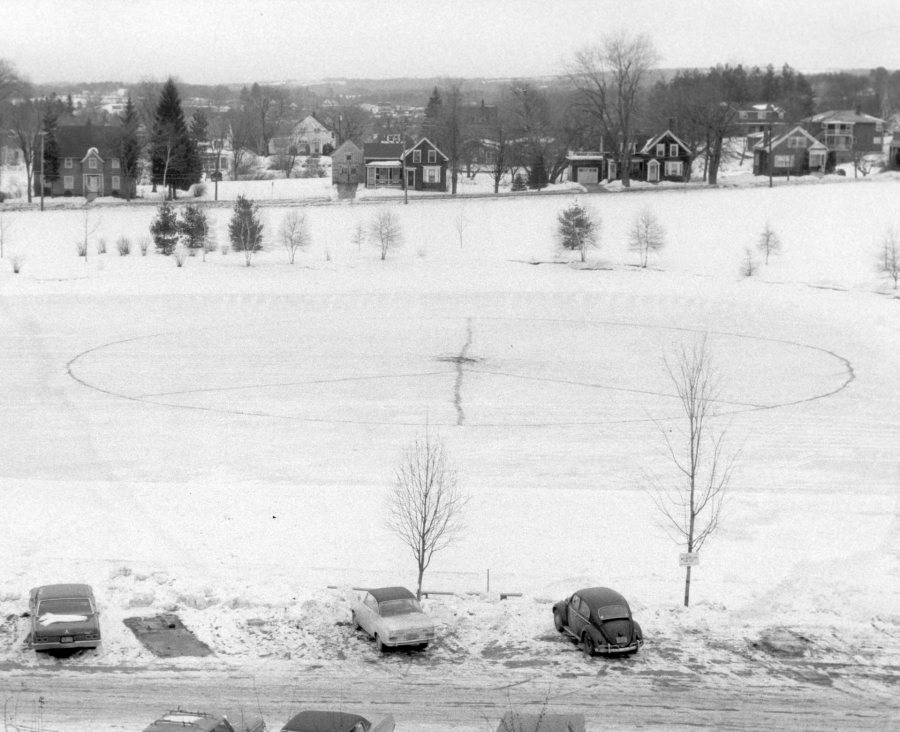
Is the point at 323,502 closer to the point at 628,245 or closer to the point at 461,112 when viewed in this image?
the point at 628,245

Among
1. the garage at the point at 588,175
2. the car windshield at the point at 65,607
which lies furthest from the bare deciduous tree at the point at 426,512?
the garage at the point at 588,175

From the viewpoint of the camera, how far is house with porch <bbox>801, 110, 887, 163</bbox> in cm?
13812

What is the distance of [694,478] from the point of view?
3244cm

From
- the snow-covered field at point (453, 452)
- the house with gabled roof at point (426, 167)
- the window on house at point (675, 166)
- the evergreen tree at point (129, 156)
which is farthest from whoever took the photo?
the window on house at point (675, 166)

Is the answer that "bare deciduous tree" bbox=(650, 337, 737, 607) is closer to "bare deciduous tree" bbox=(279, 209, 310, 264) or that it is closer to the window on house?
"bare deciduous tree" bbox=(279, 209, 310, 264)

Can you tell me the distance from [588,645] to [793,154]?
111197mm

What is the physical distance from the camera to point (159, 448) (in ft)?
130

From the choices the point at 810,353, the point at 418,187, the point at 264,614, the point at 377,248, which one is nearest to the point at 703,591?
the point at 264,614

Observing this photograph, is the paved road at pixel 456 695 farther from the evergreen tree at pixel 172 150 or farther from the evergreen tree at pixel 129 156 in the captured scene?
the evergreen tree at pixel 129 156

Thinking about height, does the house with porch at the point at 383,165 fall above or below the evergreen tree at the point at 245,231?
above

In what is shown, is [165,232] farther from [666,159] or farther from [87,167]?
[666,159]

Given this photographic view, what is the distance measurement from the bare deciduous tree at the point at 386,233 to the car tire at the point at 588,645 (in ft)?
206

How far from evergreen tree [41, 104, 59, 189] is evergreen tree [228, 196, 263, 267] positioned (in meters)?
35.9

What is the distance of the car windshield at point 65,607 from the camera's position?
2200 centimetres
